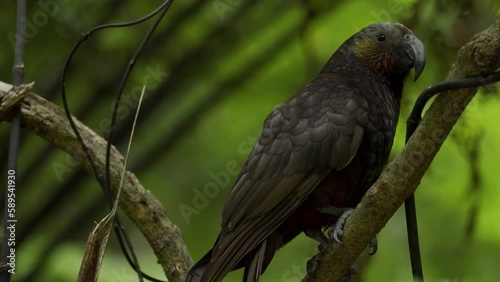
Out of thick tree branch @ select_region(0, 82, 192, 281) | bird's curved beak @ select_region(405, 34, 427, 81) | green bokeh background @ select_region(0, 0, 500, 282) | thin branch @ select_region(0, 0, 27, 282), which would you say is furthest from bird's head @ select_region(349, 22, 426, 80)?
thin branch @ select_region(0, 0, 27, 282)

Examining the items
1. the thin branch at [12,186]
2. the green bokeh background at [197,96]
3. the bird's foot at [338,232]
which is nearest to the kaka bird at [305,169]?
the bird's foot at [338,232]

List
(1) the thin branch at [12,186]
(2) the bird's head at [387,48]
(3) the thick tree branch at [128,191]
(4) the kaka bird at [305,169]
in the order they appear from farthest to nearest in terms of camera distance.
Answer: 1. (2) the bird's head at [387,48]
2. (3) the thick tree branch at [128,191]
3. (4) the kaka bird at [305,169]
4. (1) the thin branch at [12,186]

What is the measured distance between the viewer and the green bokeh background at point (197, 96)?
3881 mm

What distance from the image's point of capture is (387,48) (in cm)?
335

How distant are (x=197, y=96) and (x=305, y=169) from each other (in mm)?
1581

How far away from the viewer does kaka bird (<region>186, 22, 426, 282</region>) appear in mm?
2746

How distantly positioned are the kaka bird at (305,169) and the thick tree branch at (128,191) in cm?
40

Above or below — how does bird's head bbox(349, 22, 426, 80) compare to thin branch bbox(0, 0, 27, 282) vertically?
below

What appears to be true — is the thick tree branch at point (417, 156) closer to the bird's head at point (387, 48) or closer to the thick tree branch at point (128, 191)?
the thick tree branch at point (128, 191)

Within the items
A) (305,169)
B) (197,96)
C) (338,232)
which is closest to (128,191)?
(305,169)

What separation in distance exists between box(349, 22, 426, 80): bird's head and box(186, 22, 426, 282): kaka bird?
0.07 meters

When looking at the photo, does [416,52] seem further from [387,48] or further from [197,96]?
[197,96]

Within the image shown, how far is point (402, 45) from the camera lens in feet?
10.9

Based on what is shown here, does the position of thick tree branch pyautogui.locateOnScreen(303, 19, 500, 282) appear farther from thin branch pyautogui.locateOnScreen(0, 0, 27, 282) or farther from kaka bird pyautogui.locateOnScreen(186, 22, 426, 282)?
thin branch pyautogui.locateOnScreen(0, 0, 27, 282)
